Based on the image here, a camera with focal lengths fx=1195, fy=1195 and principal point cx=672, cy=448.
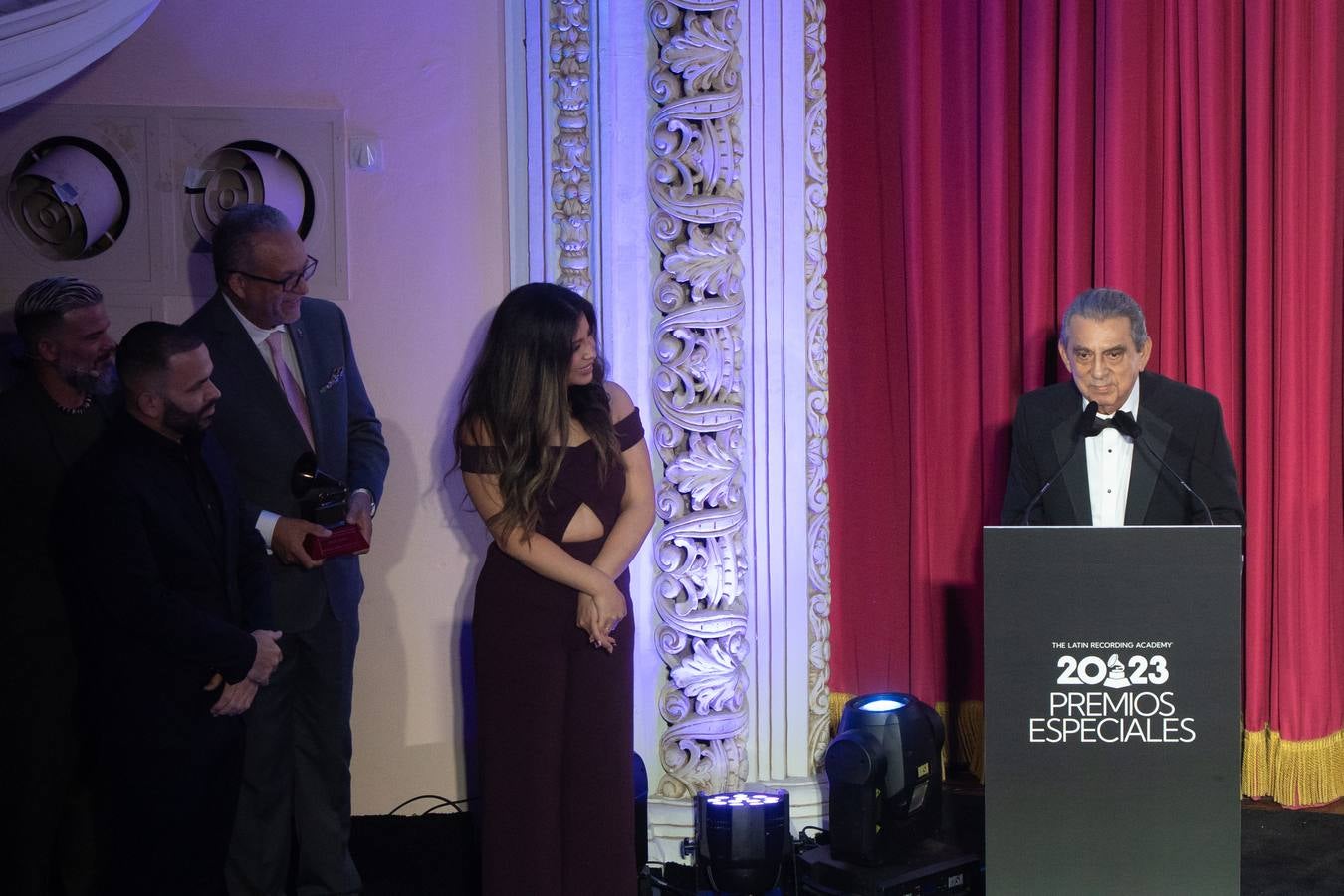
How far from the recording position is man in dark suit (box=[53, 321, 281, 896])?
246 cm

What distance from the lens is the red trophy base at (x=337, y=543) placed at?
2967 mm

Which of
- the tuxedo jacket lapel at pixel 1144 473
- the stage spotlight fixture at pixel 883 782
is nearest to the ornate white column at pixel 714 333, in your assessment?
the stage spotlight fixture at pixel 883 782

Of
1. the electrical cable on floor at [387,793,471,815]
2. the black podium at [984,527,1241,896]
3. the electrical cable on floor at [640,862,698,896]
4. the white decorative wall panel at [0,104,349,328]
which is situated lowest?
the electrical cable on floor at [640,862,698,896]

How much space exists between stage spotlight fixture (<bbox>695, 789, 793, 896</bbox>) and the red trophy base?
1204 mm

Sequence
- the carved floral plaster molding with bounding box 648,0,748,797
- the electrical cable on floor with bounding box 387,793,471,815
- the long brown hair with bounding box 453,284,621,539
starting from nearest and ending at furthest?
the long brown hair with bounding box 453,284,621,539
the carved floral plaster molding with bounding box 648,0,748,797
the electrical cable on floor with bounding box 387,793,471,815

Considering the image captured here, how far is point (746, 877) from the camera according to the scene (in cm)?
322

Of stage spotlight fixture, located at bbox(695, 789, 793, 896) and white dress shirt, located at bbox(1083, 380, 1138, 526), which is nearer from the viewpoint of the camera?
white dress shirt, located at bbox(1083, 380, 1138, 526)

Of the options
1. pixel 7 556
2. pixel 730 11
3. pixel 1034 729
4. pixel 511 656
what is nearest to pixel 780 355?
pixel 730 11

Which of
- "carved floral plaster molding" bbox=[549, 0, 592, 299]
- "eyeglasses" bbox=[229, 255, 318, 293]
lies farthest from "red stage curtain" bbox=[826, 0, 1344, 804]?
"eyeglasses" bbox=[229, 255, 318, 293]

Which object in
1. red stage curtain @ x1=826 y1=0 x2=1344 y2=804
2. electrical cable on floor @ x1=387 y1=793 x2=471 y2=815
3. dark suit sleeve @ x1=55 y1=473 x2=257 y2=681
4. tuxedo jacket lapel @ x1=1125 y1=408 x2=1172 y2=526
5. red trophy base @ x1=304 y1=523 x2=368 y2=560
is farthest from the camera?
electrical cable on floor @ x1=387 y1=793 x2=471 y2=815

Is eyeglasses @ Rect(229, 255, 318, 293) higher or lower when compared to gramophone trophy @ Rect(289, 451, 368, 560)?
higher

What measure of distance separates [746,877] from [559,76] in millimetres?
2417

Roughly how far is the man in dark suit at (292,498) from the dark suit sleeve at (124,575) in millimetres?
505

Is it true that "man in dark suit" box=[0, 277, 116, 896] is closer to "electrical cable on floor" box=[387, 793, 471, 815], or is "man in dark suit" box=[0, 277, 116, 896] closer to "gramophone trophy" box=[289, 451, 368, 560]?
"gramophone trophy" box=[289, 451, 368, 560]
